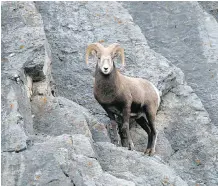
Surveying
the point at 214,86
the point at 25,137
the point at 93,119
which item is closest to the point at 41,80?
the point at 93,119

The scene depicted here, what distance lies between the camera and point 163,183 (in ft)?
33.4

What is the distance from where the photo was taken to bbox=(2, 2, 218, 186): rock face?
9258 millimetres

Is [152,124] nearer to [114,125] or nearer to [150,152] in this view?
[150,152]

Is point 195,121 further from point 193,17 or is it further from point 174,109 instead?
point 193,17

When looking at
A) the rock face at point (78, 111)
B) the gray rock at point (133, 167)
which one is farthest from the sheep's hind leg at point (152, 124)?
the gray rock at point (133, 167)

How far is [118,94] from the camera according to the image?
11141 millimetres

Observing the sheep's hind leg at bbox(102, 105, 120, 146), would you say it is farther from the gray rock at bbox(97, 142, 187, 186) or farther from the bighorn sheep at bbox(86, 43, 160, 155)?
the gray rock at bbox(97, 142, 187, 186)

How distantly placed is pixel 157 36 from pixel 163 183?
701 centimetres

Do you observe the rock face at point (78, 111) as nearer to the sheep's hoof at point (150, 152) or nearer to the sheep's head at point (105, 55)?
the sheep's hoof at point (150, 152)

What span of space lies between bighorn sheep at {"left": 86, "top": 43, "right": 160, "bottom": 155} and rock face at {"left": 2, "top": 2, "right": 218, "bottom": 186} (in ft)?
1.77

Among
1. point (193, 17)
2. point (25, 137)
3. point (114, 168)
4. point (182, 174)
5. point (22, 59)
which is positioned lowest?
point (182, 174)

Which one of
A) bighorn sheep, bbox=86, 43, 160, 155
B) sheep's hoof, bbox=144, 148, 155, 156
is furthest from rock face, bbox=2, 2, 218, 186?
bighorn sheep, bbox=86, 43, 160, 155

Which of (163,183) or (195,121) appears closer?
(163,183)

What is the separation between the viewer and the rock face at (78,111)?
9.26m
